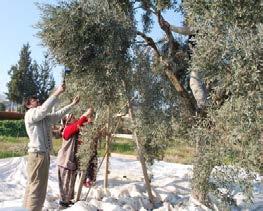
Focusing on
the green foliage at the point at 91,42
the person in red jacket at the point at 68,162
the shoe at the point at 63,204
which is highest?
the green foliage at the point at 91,42

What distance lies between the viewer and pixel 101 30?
288 inches

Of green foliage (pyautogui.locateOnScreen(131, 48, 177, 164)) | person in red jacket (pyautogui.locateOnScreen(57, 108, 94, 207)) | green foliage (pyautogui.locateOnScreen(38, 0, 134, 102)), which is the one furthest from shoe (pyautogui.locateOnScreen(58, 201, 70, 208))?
green foliage (pyautogui.locateOnScreen(38, 0, 134, 102))

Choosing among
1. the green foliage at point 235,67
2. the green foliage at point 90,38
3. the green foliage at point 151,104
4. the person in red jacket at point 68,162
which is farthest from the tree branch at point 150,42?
the green foliage at point 235,67

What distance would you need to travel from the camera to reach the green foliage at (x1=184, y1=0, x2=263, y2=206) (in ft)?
17.4

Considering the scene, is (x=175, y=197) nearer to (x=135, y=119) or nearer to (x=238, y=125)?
(x=135, y=119)

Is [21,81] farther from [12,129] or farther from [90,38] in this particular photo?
[90,38]

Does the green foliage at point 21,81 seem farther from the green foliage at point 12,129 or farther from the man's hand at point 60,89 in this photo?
the man's hand at point 60,89

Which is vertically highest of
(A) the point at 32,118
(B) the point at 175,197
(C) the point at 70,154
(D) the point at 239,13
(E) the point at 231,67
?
(D) the point at 239,13

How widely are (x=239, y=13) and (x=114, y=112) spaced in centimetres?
379

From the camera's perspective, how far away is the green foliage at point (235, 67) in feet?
17.4

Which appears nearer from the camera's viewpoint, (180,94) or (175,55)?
(180,94)

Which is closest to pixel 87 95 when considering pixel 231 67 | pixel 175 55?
pixel 175 55

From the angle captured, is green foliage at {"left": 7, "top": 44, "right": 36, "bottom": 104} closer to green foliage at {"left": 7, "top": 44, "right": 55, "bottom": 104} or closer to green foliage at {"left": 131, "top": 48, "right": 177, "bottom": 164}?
green foliage at {"left": 7, "top": 44, "right": 55, "bottom": 104}

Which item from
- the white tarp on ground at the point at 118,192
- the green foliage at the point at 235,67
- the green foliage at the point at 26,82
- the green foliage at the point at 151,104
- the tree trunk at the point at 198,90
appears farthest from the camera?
the green foliage at the point at 26,82
